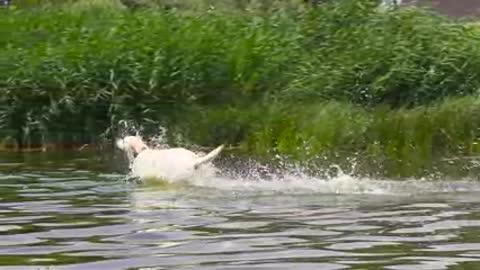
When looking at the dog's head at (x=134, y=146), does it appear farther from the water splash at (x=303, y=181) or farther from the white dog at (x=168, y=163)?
the water splash at (x=303, y=181)

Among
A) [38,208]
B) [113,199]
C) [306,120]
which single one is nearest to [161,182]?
[113,199]

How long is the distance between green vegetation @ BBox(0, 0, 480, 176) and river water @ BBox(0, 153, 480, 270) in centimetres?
437

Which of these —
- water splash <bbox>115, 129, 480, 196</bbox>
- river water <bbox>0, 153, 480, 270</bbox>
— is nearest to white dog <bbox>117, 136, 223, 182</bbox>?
water splash <bbox>115, 129, 480, 196</bbox>

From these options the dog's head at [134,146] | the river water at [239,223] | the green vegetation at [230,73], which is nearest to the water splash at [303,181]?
the river water at [239,223]

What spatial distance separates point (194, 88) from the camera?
1802cm

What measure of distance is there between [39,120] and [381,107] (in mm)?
4692

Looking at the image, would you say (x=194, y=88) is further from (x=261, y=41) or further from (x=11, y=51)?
(x=11, y=51)

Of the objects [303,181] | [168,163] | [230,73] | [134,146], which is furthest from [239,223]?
[230,73]

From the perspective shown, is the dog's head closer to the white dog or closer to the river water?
the white dog

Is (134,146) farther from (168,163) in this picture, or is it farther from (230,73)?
(230,73)

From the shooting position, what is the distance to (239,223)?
8938 mm

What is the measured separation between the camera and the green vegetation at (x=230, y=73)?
56.4ft

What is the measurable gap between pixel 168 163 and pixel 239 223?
3.68 metres

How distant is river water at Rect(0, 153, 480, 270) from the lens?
724 cm
